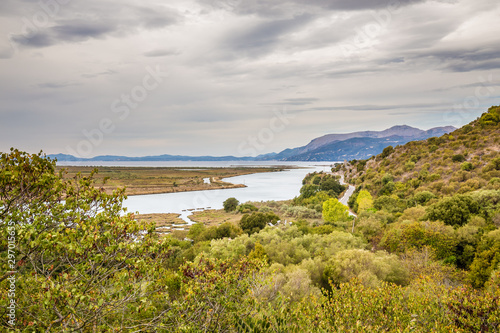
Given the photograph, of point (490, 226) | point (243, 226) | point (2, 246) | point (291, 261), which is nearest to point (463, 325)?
point (2, 246)

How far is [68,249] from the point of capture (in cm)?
592

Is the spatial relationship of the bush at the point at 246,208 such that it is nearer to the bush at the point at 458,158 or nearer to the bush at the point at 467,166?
the bush at the point at 467,166

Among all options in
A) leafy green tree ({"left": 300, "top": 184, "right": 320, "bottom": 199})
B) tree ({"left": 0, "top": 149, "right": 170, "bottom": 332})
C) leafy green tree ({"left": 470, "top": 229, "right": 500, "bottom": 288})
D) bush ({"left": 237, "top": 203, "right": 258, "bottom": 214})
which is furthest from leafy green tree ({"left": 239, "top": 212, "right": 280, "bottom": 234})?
tree ({"left": 0, "top": 149, "right": 170, "bottom": 332})

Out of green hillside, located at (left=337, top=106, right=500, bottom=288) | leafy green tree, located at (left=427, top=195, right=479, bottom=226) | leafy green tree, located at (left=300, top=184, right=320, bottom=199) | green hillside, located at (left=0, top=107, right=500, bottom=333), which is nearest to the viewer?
green hillside, located at (left=0, top=107, right=500, bottom=333)

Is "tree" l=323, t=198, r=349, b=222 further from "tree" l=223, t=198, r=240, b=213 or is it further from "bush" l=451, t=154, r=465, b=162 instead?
"bush" l=451, t=154, r=465, b=162

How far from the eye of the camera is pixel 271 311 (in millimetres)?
8477

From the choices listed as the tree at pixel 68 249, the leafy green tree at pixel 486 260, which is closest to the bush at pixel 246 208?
the leafy green tree at pixel 486 260

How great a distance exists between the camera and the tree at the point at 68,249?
19.1 ft

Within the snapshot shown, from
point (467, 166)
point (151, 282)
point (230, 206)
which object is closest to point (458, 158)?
point (467, 166)

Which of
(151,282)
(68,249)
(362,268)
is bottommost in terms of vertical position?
(362,268)

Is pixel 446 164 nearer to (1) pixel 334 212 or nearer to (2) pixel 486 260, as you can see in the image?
(1) pixel 334 212

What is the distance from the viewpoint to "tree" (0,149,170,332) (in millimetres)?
5822

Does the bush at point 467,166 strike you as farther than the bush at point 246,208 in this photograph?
No

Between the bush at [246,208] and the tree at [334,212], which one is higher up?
the tree at [334,212]
